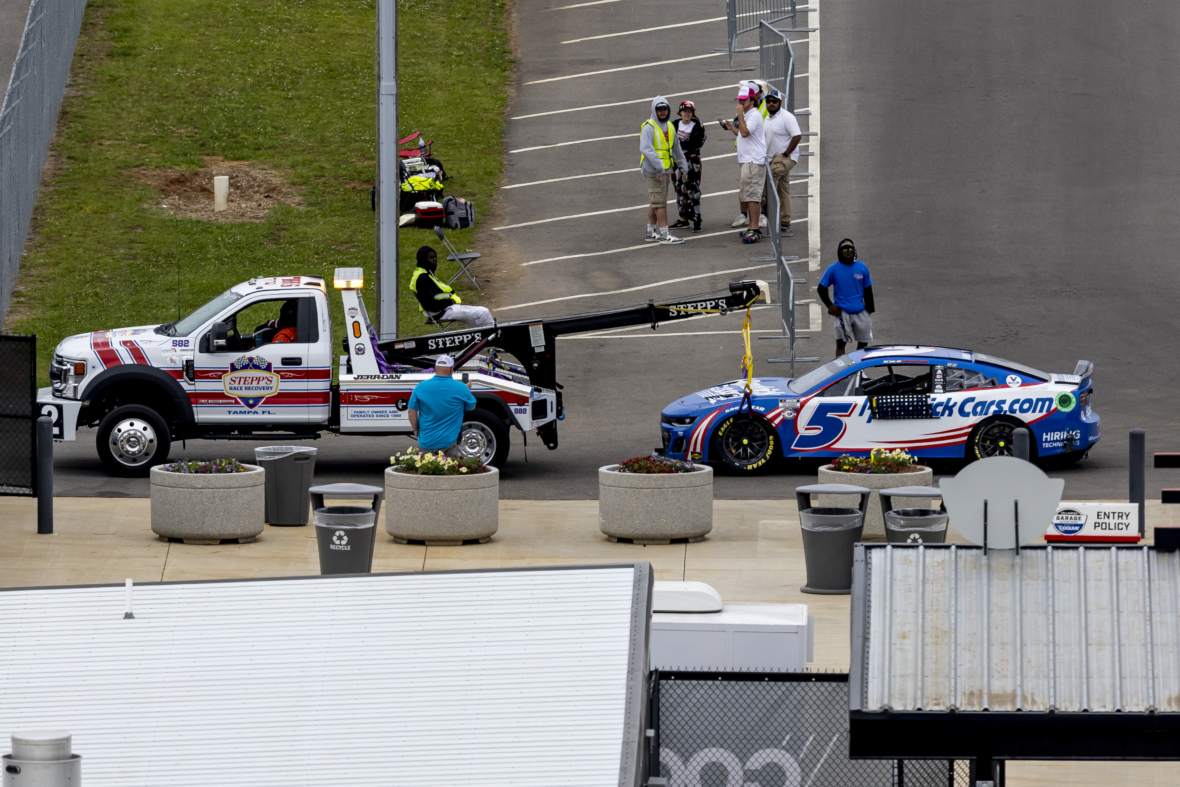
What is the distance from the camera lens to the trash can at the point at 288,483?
1747 cm

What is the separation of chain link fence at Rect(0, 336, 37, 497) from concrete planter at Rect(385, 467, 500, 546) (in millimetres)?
3556

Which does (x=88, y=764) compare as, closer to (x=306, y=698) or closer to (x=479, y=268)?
(x=306, y=698)

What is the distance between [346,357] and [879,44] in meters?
21.7

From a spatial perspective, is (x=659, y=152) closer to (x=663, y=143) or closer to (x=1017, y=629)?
(x=663, y=143)

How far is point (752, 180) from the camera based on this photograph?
29.2 meters

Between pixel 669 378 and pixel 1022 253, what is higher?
pixel 1022 253

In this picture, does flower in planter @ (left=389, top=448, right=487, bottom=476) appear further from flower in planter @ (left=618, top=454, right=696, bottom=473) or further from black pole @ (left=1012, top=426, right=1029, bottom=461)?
black pole @ (left=1012, top=426, right=1029, bottom=461)

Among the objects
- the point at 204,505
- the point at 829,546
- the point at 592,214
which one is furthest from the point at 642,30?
the point at 829,546

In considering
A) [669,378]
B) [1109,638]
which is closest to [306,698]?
[1109,638]

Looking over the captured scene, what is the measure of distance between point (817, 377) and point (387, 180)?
6.58 meters

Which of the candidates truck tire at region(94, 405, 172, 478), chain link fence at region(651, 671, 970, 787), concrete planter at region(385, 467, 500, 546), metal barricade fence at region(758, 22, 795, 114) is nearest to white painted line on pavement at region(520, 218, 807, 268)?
metal barricade fence at region(758, 22, 795, 114)

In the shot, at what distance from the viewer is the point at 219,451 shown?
2172cm

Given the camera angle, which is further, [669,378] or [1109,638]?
[669,378]

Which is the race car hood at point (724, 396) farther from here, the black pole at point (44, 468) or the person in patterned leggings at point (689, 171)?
the person in patterned leggings at point (689, 171)
